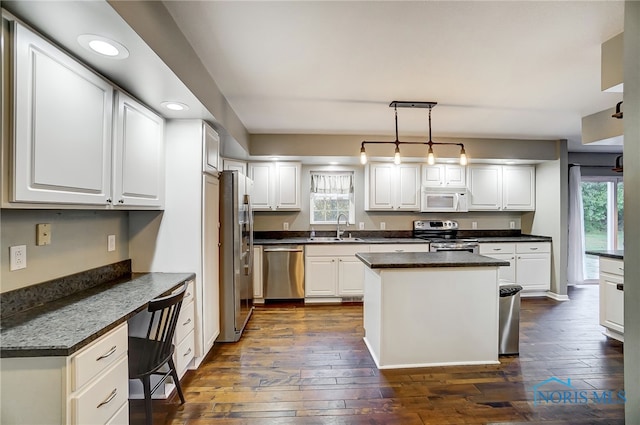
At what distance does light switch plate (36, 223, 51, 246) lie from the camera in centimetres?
166

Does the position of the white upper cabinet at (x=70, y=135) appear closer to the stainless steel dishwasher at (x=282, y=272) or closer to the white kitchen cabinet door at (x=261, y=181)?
the stainless steel dishwasher at (x=282, y=272)

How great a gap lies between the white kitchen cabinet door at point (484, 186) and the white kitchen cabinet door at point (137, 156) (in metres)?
4.54

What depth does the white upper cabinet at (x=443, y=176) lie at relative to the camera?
495 centimetres

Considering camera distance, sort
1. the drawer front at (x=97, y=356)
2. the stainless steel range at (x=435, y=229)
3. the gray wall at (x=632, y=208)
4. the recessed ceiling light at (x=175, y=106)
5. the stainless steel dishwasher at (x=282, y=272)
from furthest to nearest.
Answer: the stainless steel range at (x=435, y=229) → the stainless steel dishwasher at (x=282, y=272) → the recessed ceiling light at (x=175, y=106) → the drawer front at (x=97, y=356) → the gray wall at (x=632, y=208)

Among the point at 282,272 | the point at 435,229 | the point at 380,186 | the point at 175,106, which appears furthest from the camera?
the point at 435,229

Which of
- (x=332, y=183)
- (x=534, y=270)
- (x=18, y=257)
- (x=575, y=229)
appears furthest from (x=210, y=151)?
(x=575, y=229)

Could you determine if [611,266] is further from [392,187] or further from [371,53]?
[371,53]

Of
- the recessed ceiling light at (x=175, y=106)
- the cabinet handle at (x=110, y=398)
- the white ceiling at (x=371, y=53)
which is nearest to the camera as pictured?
the cabinet handle at (x=110, y=398)

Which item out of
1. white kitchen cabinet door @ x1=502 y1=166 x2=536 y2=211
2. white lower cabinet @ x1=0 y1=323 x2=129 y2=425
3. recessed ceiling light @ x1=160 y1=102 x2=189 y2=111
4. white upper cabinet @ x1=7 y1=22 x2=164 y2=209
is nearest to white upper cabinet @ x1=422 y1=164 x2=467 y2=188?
white kitchen cabinet door @ x1=502 y1=166 x2=536 y2=211

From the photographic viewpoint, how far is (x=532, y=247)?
15.9 ft

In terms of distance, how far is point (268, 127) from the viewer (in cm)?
409

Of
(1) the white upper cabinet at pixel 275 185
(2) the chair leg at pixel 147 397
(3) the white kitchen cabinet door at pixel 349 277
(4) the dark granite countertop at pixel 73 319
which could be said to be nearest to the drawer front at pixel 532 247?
(3) the white kitchen cabinet door at pixel 349 277

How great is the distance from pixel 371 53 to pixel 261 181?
9.79 ft

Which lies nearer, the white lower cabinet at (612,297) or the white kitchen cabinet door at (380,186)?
the white lower cabinet at (612,297)
